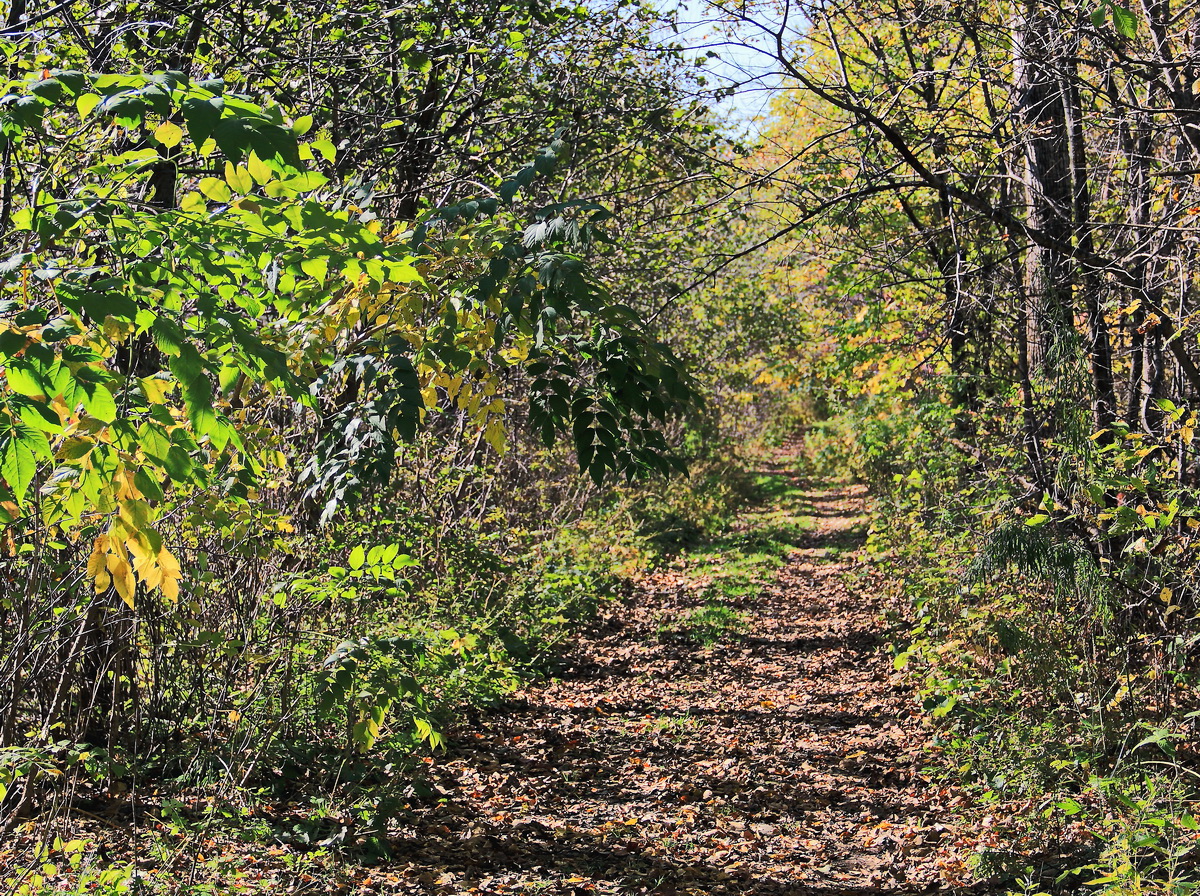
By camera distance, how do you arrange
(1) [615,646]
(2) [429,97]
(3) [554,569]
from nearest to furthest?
(2) [429,97] < (1) [615,646] < (3) [554,569]

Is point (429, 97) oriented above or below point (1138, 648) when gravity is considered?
above

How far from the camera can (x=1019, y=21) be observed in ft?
18.1

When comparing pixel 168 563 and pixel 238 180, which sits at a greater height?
pixel 238 180

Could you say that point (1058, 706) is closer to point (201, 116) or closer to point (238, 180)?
point (238, 180)

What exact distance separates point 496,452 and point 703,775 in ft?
7.54

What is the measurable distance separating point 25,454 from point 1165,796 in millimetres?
4460

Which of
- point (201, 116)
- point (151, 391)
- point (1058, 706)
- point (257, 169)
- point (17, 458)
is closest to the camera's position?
point (17, 458)

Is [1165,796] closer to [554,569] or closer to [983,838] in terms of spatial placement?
[983,838]

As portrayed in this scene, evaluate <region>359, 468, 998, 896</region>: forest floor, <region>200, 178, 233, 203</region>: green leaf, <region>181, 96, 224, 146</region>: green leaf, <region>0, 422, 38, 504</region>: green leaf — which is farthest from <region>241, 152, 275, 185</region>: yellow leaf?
<region>359, 468, 998, 896</region>: forest floor

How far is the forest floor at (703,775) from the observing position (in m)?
4.63

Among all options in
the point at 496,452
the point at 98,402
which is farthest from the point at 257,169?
the point at 496,452

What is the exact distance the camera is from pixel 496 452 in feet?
19.0

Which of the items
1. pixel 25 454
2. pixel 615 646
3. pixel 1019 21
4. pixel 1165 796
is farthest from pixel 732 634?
pixel 25 454

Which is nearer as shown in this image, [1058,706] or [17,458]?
[17,458]
